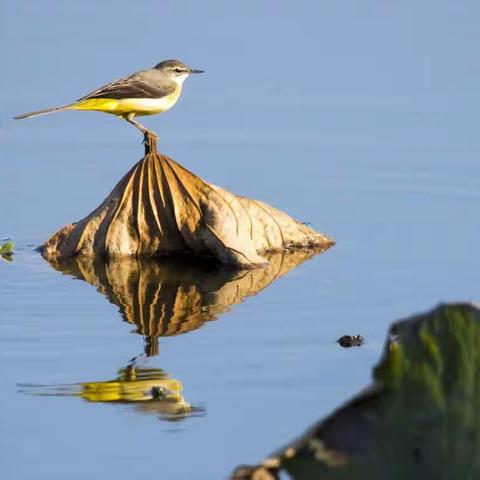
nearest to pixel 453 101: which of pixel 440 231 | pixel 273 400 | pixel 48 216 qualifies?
pixel 440 231

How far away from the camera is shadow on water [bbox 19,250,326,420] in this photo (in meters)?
6.91

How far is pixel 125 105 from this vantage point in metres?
11.6

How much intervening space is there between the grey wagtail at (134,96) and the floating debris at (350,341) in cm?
396

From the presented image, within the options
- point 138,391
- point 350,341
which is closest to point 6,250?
point 350,341

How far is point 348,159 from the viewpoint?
12.5 m

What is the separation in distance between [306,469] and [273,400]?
2.47 m

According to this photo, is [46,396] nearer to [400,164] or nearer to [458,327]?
[458,327]

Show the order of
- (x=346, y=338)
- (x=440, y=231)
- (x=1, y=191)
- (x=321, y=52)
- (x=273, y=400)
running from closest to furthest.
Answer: (x=273, y=400) → (x=346, y=338) → (x=440, y=231) → (x=1, y=191) → (x=321, y=52)

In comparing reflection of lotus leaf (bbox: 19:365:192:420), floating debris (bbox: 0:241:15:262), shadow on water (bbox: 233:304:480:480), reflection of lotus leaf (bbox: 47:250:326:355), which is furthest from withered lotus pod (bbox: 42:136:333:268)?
shadow on water (bbox: 233:304:480:480)

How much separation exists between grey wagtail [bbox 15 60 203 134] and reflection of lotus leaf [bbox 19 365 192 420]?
4.37 m

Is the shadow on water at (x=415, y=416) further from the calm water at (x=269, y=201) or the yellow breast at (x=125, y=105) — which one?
the yellow breast at (x=125, y=105)

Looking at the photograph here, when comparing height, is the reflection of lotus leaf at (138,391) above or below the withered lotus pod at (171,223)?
below

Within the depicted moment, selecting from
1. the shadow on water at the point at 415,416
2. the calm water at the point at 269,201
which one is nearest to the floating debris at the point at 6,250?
the calm water at the point at 269,201

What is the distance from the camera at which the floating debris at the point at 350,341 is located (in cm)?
775
